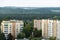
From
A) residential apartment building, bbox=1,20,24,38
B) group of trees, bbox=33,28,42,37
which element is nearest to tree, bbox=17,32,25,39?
residential apartment building, bbox=1,20,24,38

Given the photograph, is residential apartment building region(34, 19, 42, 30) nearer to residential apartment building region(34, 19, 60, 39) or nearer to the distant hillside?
residential apartment building region(34, 19, 60, 39)

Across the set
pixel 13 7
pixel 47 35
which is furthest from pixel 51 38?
pixel 13 7

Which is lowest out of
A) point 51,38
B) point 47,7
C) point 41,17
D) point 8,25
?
point 51,38

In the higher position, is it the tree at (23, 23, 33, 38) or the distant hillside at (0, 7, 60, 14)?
the distant hillside at (0, 7, 60, 14)

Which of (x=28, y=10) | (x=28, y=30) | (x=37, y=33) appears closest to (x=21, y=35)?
(x=28, y=30)

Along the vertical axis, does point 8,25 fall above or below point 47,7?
below
